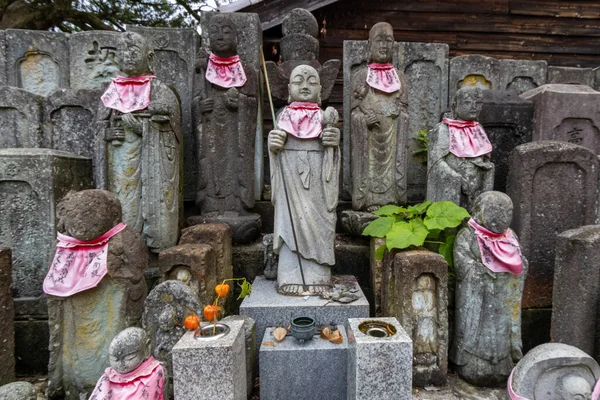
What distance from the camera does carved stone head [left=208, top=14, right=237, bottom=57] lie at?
4078mm

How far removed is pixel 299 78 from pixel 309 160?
0.79m

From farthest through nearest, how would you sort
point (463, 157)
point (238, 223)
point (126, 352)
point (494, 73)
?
point (494, 73) < point (238, 223) < point (463, 157) < point (126, 352)

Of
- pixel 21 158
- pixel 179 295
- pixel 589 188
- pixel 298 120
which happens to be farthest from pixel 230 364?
pixel 589 188

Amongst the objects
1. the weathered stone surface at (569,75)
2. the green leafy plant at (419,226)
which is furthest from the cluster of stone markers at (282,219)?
the weathered stone surface at (569,75)

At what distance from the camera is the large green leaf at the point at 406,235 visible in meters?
3.05

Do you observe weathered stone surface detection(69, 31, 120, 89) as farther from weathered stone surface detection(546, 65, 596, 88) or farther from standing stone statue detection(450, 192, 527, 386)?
weathered stone surface detection(546, 65, 596, 88)

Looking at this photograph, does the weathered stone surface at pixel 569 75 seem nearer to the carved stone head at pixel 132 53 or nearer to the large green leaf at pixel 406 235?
the large green leaf at pixel 406 235

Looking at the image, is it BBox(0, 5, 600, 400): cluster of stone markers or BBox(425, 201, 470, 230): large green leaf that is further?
BBox(425, 201, 470, 230): large green leaf

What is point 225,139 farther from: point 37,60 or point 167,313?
point 37,60

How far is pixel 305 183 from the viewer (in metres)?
3.27

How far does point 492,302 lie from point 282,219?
6.50ft

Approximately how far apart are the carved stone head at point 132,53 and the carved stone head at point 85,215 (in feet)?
5.34

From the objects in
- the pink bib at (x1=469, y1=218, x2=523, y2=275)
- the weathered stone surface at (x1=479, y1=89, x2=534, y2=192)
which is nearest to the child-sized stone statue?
the pink bib at (x1=469, y1=218, x2=523, y2=275)

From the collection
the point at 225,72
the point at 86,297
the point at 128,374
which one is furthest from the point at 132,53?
the point at 128,374
